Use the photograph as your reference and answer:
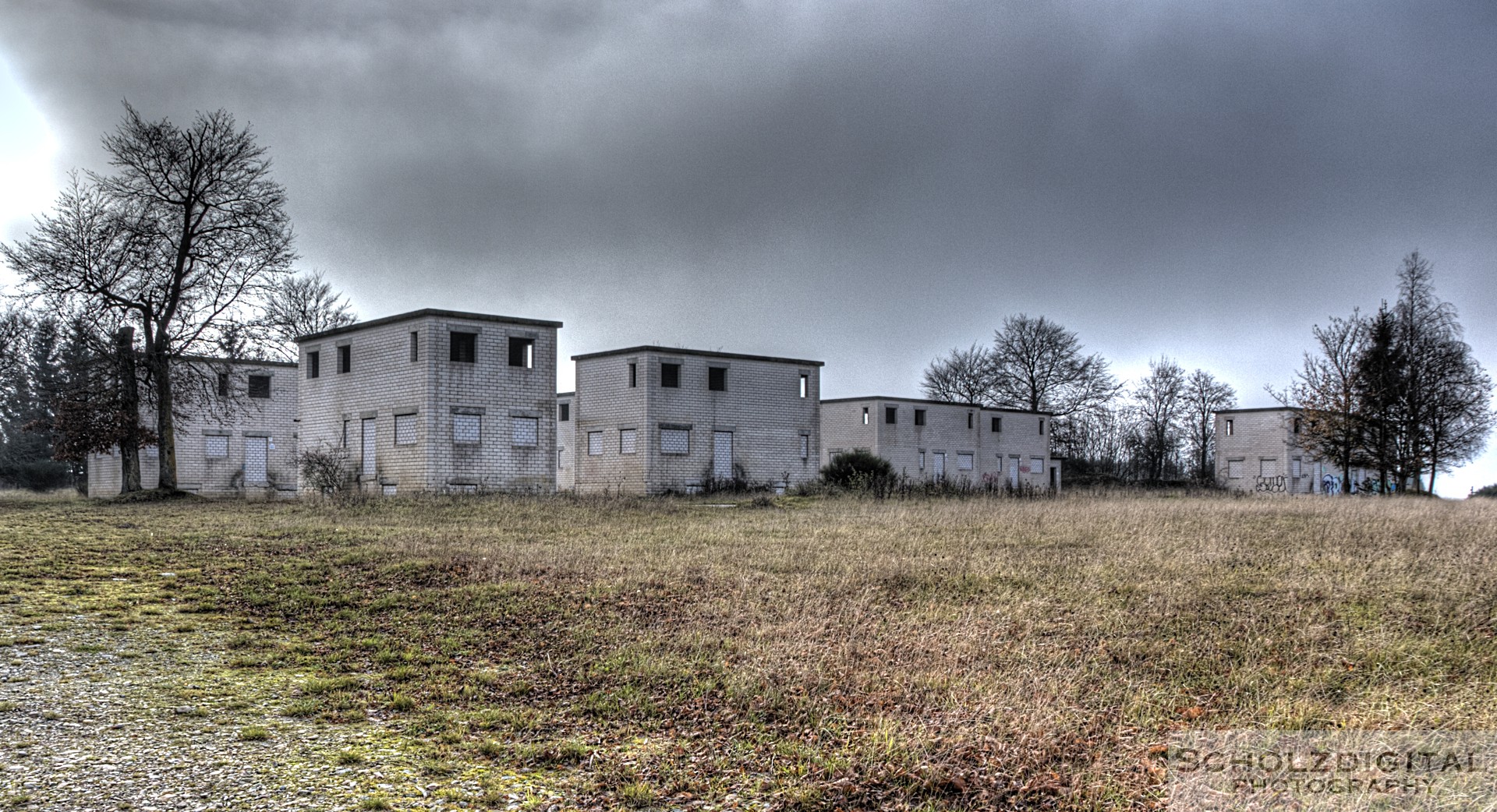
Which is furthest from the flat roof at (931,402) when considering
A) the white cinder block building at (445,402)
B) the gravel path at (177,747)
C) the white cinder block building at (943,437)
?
the gravel path at (177,747)

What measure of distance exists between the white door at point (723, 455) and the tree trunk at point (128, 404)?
19.0 m

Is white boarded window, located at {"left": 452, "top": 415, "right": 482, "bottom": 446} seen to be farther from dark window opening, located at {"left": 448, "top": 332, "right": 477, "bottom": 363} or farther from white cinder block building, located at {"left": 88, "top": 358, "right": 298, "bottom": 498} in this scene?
white cinder block building, located at {"left": 88, "top": 358, "right": 298, "bottom": 498}

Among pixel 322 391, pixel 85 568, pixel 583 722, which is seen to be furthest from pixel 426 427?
pixel 583 722

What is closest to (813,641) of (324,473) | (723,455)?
(324,473)

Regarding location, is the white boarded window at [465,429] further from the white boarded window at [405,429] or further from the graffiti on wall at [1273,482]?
the graffiti on wall at [1273,482]

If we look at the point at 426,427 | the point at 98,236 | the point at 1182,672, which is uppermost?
the point at 98,236

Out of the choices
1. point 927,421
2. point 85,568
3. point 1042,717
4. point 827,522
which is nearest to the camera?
point 1042,717

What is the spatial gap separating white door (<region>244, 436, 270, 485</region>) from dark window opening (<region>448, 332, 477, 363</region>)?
1473 centimetres

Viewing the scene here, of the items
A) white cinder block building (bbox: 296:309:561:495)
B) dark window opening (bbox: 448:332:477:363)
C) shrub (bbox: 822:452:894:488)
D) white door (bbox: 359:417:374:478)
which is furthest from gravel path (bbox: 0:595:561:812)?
white door (bbox: 359:417:374:478)

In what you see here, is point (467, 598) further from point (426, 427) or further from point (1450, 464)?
point (1450, 464)

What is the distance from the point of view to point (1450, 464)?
38375mm

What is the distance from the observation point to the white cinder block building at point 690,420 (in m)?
36.2

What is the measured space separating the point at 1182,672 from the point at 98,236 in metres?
31.9

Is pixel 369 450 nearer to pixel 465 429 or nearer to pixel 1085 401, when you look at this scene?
pixel 465 429
